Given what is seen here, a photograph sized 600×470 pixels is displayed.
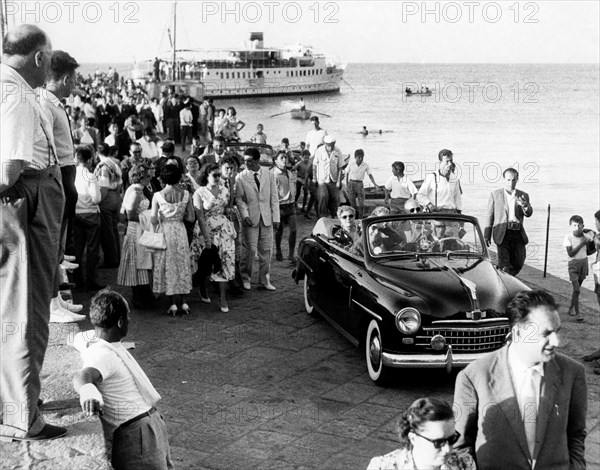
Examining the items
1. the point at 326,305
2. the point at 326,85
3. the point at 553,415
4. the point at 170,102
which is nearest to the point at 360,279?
the point at 326,305

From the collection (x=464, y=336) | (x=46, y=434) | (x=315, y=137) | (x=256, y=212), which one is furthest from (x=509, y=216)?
(x=315, y=137)

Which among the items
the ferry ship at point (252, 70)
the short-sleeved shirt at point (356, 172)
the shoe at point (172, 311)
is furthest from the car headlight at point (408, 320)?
the ferry ship at point (252, 70)

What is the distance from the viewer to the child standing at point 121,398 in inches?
156

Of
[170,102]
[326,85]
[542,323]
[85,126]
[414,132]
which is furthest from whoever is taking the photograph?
[326,85]

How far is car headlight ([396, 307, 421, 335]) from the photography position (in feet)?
24.8

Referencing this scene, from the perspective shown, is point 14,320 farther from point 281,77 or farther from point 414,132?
point 281,77

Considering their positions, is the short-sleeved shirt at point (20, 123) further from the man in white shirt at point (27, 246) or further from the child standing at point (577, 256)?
the child standing at point (577, 256)

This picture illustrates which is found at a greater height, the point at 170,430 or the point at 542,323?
the point at 542,323

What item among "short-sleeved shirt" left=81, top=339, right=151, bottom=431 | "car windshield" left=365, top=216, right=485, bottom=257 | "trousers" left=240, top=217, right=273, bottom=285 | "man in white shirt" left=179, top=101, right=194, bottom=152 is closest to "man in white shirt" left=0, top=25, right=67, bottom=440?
"short-sleeved shirt" left=81, top=339, right=151, bottom=431

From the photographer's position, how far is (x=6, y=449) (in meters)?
3.76

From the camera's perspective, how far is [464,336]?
7.63 metres

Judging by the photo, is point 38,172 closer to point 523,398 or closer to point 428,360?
point 523,398

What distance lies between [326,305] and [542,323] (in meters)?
5.86

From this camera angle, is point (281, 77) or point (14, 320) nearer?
point (14, 320)
